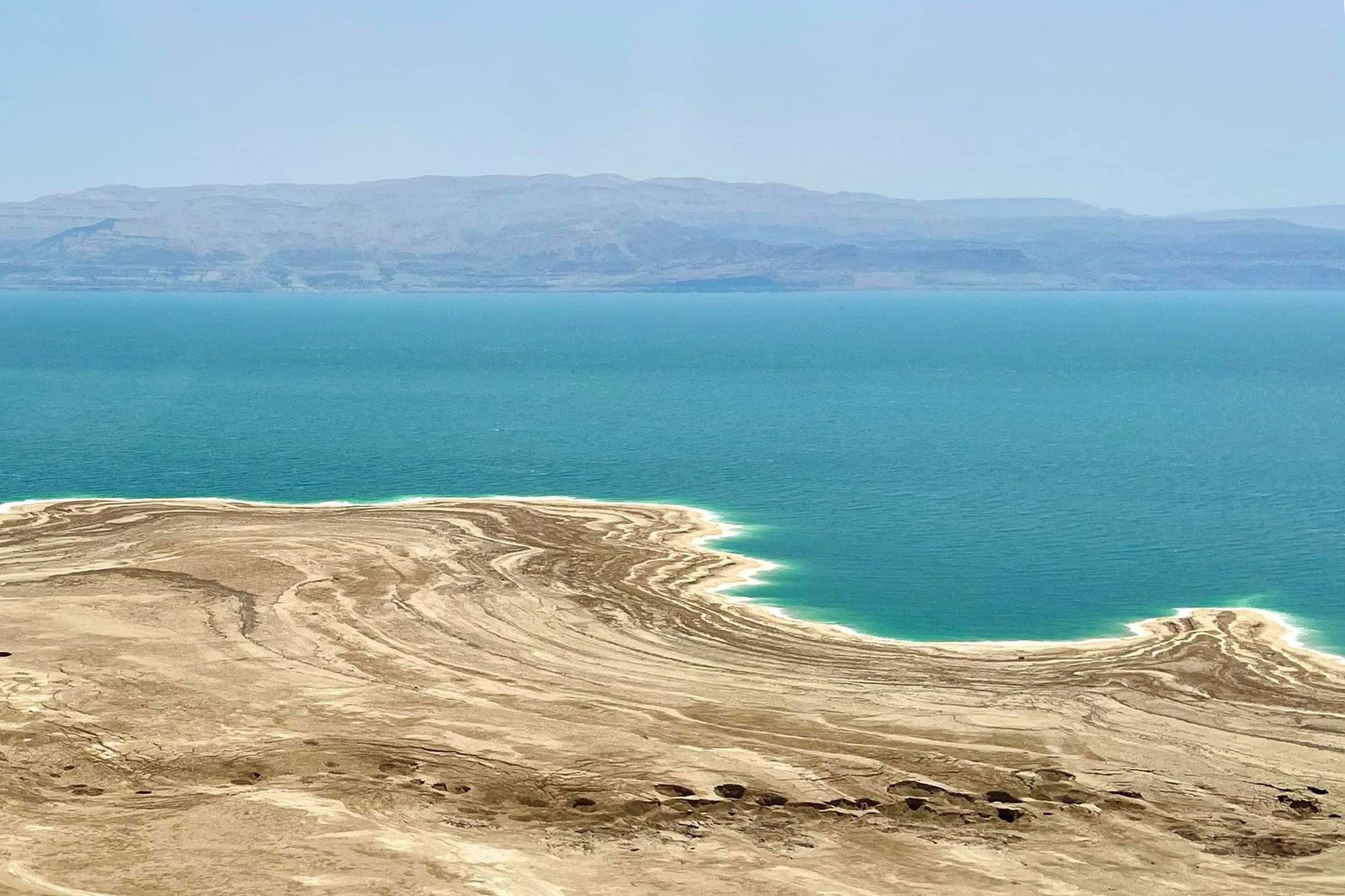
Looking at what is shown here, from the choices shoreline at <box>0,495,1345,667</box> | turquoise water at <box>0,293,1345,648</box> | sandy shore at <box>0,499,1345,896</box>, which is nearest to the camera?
sandy shore at <box>0,499,1345,896</box>

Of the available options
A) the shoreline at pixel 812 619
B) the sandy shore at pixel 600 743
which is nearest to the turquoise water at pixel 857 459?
the shoreline at pixel 812 619

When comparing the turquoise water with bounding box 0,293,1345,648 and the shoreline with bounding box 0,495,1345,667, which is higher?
the turquoise water with bounding box 0,293,1345,648

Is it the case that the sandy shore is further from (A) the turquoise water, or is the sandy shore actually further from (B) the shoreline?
(A) the turquoise water

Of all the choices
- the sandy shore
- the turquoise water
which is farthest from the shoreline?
the turquoise water

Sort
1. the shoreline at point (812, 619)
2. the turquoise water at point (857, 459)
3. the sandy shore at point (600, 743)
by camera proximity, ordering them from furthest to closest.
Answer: the turquoise water at point (857, 459) → the shoreline at point (812, 619) → the sandy shore at point (600, 743)

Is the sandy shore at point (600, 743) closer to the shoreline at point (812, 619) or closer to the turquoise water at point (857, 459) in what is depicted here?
the shoreline at point (812, 619)
